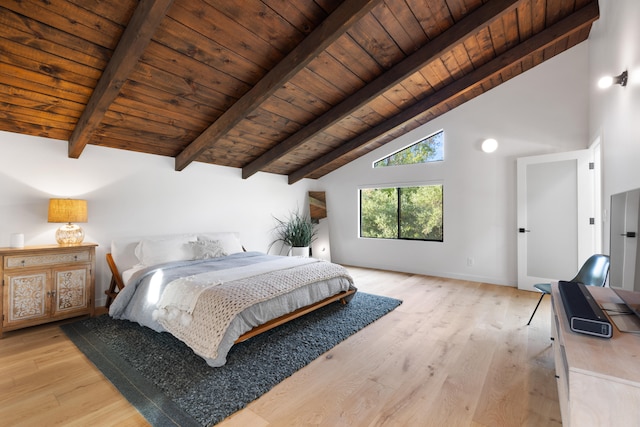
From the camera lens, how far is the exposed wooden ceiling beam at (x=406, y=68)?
8.88 feet

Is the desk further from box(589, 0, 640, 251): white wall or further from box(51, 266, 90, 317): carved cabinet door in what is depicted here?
box(51, 266, 90, 317): carved cabinet door

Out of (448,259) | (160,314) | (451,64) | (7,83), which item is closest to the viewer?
(7,83)

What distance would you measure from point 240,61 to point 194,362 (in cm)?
263

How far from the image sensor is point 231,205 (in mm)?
4988

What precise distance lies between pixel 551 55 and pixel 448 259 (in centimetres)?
321

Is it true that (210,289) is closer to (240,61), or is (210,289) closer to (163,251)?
(163,251)

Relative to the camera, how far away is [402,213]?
5523mm

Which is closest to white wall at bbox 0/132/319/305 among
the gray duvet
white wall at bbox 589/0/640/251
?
the gray duvet

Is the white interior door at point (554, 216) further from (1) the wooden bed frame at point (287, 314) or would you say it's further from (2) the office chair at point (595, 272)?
(1) the wooden bed frame at point (287, 314)

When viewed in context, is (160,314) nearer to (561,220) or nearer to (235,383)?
(235,383)

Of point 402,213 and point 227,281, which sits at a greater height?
point 402,213

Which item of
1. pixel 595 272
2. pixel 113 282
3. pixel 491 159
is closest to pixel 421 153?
pixel 491 159

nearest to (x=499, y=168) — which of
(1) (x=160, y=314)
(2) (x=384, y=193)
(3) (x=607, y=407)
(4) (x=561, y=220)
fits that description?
(4) (x=561, y=220)

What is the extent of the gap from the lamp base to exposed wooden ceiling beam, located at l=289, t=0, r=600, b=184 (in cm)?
367
